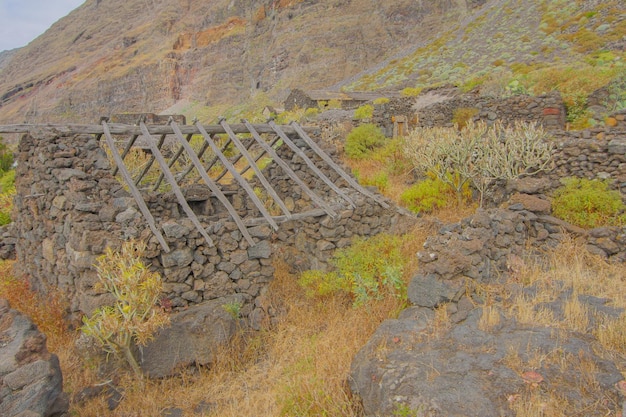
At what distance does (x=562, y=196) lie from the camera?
7.50 meters

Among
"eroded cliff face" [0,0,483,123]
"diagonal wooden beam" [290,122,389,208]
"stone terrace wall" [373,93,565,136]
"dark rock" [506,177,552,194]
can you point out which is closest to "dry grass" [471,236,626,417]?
"dark rock" [506,177,552,194]

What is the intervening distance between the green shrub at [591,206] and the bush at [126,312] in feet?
23.1

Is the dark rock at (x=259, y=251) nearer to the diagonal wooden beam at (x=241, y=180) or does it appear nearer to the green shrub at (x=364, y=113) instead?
the diagonal wooden beam at (x=241, y=180)

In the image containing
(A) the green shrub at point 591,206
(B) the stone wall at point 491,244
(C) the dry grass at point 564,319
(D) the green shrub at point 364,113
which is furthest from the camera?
(D) the green shrub at point 364,113

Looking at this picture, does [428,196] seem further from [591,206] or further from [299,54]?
[299,54]

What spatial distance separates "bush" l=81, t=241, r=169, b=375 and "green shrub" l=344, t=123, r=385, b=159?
1057cm

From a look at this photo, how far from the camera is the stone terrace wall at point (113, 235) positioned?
5.41 m

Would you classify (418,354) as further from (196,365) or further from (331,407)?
(196,365)

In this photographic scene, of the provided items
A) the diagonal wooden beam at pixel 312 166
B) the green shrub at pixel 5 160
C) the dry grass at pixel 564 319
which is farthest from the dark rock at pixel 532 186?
the green shrub at pixel 5 160

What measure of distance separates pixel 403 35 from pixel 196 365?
4995 centimetres

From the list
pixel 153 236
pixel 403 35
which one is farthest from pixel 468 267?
pixel 403 35

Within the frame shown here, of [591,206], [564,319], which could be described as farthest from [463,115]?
[564,319]

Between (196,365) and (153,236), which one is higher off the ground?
(153,236)

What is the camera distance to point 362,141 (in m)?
14.6
